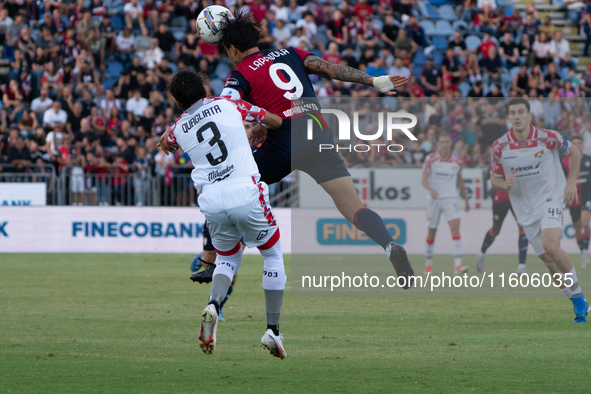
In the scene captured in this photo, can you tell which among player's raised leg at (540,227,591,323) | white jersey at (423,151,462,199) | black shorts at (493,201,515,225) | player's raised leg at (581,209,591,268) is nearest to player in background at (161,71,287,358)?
player's raised leg at (540,227,591,323)

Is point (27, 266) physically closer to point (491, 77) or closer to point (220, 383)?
point (220, 383)

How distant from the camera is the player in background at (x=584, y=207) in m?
16.2

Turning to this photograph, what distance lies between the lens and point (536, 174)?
9.39m

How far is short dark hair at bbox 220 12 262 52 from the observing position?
6922 millimetres

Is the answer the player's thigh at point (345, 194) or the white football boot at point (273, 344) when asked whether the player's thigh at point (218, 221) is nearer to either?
the white football boot at point (273, 344)

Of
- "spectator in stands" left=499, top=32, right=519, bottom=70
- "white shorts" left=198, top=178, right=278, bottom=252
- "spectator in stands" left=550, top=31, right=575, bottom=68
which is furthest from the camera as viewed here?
"spectator in stands" left=550, top=31, right=575, bottom=68

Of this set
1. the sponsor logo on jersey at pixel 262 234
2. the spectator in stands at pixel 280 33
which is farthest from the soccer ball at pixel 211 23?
the spectator in stands at pixel 280 33

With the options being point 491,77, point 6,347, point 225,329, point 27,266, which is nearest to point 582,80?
point 491,77

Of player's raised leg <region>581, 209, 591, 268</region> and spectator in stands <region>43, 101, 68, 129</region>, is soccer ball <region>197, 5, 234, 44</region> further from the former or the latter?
spectator in stands <region>43, 101, 68, 129</region>

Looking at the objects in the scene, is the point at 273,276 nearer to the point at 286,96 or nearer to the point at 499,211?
the point at 286,96

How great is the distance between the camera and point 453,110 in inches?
768

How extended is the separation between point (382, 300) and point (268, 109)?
16.2ft

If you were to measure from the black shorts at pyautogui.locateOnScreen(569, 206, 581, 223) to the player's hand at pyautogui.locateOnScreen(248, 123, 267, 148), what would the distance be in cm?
1073

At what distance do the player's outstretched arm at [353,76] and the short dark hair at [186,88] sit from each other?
121 centimetres
